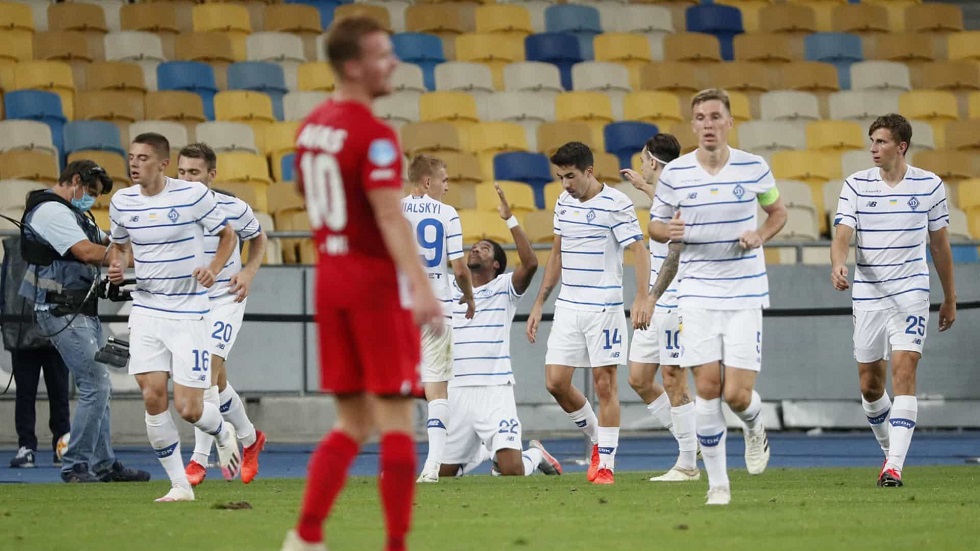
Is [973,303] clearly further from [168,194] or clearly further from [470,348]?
[168,194]

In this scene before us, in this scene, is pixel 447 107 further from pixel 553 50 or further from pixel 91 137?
pixel 91 137

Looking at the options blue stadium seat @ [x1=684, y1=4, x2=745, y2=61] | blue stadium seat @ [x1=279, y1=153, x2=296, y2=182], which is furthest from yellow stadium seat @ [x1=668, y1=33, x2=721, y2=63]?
blue stadium seat @ [x1=279, y1=153, x2=296, y2=182]

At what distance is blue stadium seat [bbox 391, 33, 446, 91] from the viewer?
18.9 metres

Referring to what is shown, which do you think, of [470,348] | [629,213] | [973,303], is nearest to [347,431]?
[629,213]

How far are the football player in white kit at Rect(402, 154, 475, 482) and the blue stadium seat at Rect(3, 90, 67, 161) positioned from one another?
8.14m

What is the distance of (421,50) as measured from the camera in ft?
62.4

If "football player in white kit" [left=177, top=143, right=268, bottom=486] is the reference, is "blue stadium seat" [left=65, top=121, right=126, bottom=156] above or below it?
above

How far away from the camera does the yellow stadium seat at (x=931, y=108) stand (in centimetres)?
1880

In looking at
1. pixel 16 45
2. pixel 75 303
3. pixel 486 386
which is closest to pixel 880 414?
pixel 486 386

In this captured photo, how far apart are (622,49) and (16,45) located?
26.4ft

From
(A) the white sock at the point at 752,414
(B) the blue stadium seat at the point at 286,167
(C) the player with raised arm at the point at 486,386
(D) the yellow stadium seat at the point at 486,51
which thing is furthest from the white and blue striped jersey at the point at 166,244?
(D) the yellow stadium seat at the point at 486,51

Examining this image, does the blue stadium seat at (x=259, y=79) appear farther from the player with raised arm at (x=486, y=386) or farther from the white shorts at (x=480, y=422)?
the white shorts at (x=480, y=422)

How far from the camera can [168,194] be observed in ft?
26.5

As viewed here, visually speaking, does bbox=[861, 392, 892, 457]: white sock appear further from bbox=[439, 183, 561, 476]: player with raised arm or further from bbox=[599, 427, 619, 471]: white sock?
bbox=[439, 183, 561, 476]: player with raised arm
